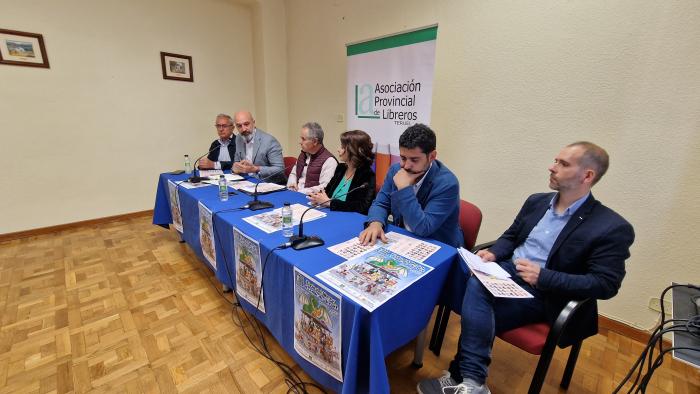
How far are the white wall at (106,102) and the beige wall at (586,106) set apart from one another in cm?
256

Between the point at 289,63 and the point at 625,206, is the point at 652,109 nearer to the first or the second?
the point at 625,206

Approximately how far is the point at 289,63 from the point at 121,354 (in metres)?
3.78

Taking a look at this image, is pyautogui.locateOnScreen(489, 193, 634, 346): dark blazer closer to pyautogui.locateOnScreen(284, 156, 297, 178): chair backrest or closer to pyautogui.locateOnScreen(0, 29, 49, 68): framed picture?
pyautogui.locateOnScreen(284, 156, 297, 178): chair backrest

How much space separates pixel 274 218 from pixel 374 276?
2.55 feet

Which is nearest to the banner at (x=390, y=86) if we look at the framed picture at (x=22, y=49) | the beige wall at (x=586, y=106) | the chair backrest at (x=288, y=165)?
the beige wall at (x=586, y=106)

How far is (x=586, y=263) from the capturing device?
1168 millimetres

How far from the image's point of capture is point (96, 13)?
3020 millimetres

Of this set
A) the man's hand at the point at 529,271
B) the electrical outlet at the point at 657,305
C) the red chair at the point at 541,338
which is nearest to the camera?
the red chair at the point at 541,338

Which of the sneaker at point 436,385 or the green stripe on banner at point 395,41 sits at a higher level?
the green stripe on banner at point 395,41

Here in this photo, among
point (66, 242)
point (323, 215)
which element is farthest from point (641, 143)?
point (66, 242)

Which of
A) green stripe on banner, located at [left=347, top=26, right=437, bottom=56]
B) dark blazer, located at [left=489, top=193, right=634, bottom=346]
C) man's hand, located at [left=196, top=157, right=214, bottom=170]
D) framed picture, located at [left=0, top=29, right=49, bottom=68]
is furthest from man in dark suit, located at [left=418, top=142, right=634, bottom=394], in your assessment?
framed picture, located at [left=0, top=29, right=49, bottom=68]

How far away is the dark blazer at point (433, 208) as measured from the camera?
4.50ft

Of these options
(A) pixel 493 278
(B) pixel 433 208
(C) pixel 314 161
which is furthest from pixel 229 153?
(A) pixel 493 278

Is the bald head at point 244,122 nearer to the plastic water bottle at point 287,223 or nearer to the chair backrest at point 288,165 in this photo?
the chair backrest at point 288,165
